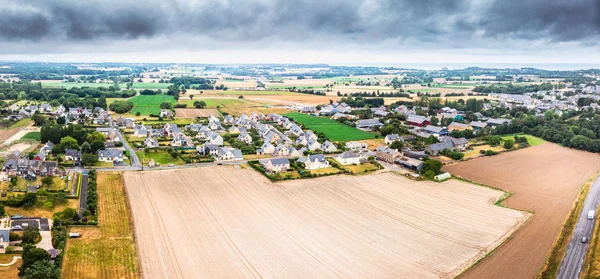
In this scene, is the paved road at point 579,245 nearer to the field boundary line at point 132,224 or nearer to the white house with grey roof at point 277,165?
the field boundary line at point 132,224

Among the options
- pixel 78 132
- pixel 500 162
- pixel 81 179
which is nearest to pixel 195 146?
pixel 78 132

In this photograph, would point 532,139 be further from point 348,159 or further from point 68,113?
point 68,113

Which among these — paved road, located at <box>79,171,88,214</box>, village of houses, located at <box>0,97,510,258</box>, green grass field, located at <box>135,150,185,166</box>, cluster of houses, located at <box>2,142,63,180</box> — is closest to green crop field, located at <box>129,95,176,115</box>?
village of houses, located at <box>0,97,510,258</box>

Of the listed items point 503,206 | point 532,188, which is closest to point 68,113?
point 503,206

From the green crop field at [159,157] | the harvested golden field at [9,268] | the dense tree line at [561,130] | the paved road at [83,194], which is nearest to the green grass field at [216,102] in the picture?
the green crop field at [159,157]

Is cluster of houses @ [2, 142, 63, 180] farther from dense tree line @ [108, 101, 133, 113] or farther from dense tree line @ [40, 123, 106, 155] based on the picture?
dense tree line @ [108, 101, 133, 113]
